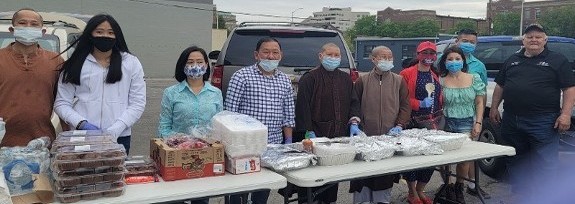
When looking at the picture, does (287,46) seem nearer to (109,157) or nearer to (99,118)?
(99,118)

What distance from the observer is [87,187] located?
2496mm

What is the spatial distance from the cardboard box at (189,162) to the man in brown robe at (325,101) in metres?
1.25

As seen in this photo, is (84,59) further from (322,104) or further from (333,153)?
(322,104)

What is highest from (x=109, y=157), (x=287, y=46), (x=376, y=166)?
(x=287, y=46)

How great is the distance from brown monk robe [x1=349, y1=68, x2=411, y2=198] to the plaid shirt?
842mm

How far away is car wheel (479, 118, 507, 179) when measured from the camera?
602cm

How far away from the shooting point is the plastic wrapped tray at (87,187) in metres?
2.46

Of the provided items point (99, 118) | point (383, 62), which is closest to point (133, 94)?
point (99, 118)

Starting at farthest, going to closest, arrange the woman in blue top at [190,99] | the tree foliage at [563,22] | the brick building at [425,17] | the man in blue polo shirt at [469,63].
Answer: the brick building at [425,17] → the tree foliage at [563,22] → the man in blue polo shirt at [469,63] → the woman in blue top at [190,99]

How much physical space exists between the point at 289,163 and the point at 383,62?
1.58 meters

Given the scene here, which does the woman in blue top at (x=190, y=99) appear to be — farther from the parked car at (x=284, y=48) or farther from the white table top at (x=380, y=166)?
the parked car at (x=284, y=48)

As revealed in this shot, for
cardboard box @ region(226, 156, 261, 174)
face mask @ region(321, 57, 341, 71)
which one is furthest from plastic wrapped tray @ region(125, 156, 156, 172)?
face mask @ region(321, 57, 341, 71)

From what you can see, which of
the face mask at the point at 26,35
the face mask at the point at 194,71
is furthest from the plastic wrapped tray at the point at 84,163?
the face mask at the point at 26,35

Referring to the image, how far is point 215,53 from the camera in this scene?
299 inches
